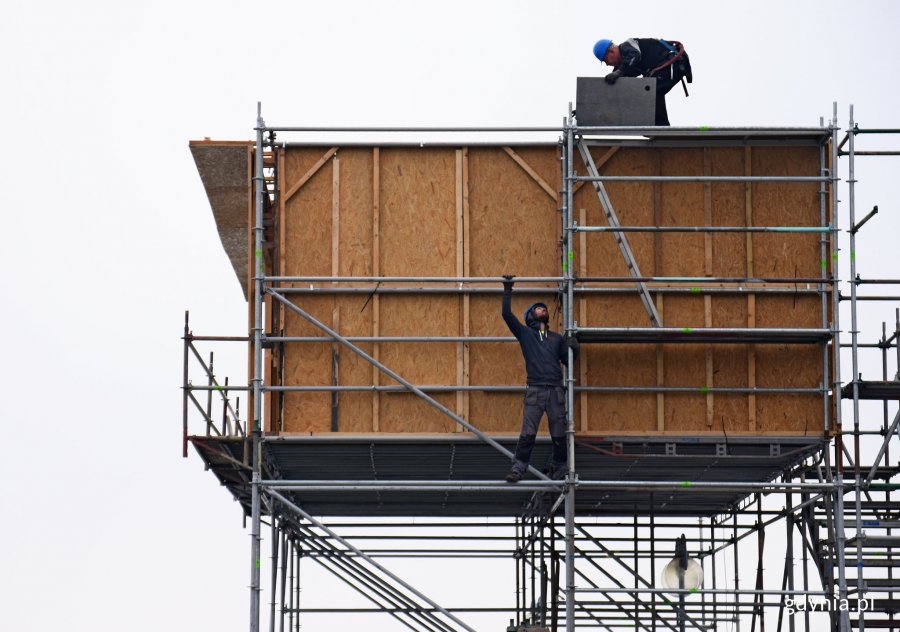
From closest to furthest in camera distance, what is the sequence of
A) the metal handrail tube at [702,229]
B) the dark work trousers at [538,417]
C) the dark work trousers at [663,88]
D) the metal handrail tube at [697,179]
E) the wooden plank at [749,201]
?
the dark work trousers at [538,417] < the metal handrail tube at [702,229] < the metal handrail tube at [697,179] < the wooden plank at [749,201] < the dark work trousers at [663,88]

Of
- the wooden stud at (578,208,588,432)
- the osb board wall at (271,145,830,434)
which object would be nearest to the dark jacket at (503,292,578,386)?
the wooden stud at (578,208,588,432)

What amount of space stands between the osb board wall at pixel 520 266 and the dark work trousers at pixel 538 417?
808mm

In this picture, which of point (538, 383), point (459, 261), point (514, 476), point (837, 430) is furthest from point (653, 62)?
point (514, 476)

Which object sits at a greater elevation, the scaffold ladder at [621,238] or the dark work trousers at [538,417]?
the scaffold ladder at [621,238]

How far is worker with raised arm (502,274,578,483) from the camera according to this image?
76.4ft

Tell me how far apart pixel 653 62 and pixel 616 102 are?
3.12 feet

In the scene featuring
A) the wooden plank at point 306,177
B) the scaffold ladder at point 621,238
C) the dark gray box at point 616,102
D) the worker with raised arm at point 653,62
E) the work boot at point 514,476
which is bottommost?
the work boot at point 514,476

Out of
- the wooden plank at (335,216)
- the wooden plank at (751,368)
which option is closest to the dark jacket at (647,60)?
the wooden plank at (751,368)

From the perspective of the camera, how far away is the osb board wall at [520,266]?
960 inches

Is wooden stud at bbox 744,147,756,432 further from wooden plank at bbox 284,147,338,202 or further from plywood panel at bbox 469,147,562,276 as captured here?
wooden plank at bbox 284,147,338,202

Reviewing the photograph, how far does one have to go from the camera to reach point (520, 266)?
971 inches

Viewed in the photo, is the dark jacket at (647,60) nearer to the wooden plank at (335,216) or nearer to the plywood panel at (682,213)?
the plywood panel at (682,213)

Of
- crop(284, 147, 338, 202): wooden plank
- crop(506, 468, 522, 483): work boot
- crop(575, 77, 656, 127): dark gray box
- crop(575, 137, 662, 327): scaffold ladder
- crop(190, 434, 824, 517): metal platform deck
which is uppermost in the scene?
crop(575, 77, 656, 127): dark gray box

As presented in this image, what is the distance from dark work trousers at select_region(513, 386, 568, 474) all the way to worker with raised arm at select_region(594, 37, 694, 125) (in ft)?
14.0
